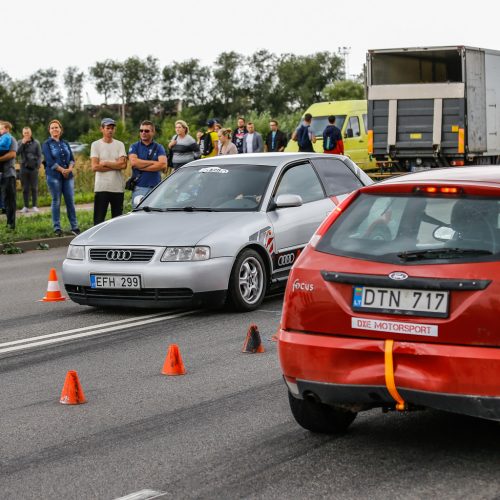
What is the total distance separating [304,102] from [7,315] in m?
96.4

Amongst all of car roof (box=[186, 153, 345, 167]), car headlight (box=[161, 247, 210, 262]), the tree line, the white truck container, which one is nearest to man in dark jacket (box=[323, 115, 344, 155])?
the white truck container

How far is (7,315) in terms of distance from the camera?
11.3 meters

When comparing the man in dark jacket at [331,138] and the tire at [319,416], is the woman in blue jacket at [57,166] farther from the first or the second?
the tire at [319,416]

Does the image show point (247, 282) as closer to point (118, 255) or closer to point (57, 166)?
point (118, 255)

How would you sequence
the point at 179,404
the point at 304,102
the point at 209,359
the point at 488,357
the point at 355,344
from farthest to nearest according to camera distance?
1. the point at 304,102
2. the point at 209,359
3. the point at 179,404
4. the point at 355,344
5. the point at 488,357

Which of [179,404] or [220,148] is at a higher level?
[220,148]

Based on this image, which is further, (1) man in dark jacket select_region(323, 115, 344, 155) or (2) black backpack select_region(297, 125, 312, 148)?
(1) man in dark jacket select_region(323, 115, 344, 155)

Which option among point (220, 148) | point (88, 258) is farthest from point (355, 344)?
point (220, 148)

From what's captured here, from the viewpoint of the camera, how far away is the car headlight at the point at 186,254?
10.6 meters

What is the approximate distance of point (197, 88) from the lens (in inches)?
4471

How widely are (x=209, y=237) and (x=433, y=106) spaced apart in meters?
16.7

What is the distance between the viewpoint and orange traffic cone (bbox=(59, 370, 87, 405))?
281 inches

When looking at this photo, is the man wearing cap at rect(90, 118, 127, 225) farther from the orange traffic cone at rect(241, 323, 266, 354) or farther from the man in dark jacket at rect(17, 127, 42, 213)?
the orange traffic cone at rect(241, 323, 266, 354)

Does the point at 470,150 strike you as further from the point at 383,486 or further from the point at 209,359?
the point at 383,486
